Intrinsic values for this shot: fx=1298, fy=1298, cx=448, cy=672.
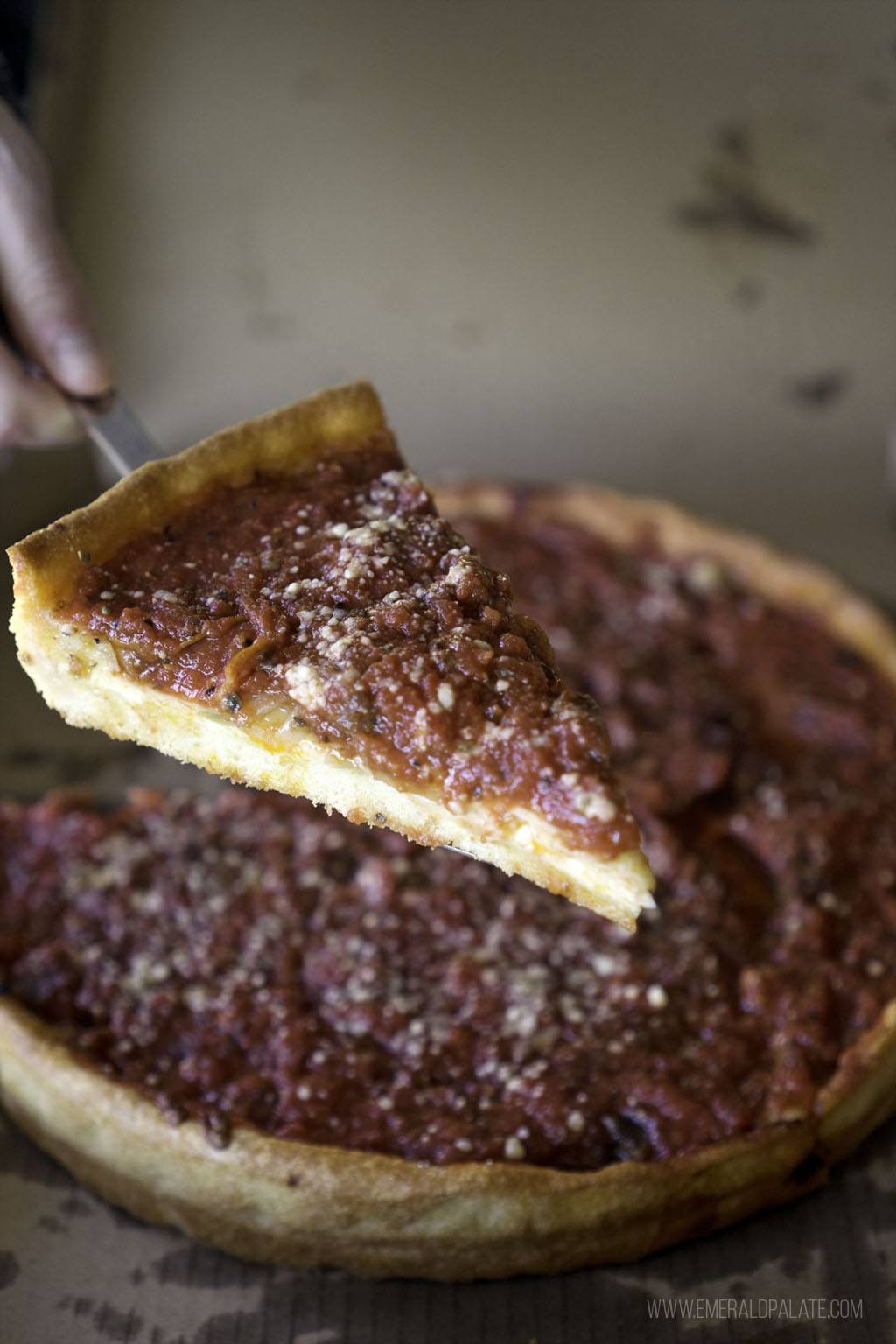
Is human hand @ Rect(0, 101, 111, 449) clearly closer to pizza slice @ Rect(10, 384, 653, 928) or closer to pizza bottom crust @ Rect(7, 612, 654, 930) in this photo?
pizza slice @ Rect(10, 384, 653, 928)

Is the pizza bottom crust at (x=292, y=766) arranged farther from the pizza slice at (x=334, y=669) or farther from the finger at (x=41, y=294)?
the finger at (x=41, y=294)

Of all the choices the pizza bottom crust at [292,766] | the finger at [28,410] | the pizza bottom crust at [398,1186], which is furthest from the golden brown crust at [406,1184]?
the finger at [28,410]

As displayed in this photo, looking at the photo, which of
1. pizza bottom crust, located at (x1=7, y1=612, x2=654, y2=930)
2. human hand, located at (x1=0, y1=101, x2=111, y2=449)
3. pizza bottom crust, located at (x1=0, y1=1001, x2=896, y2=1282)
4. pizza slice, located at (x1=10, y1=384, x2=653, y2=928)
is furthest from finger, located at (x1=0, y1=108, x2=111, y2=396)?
pizza bottom crust, located at (x1=0, y1=1001, x2=896, y2=1282)

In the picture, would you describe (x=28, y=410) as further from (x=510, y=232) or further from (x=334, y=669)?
(x=510, y=232)

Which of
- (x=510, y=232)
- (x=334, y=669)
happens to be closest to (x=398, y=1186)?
(x=334, y=669)

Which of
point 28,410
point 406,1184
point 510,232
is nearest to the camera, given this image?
point 406,1184

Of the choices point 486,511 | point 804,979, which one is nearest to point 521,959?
point 804,979
